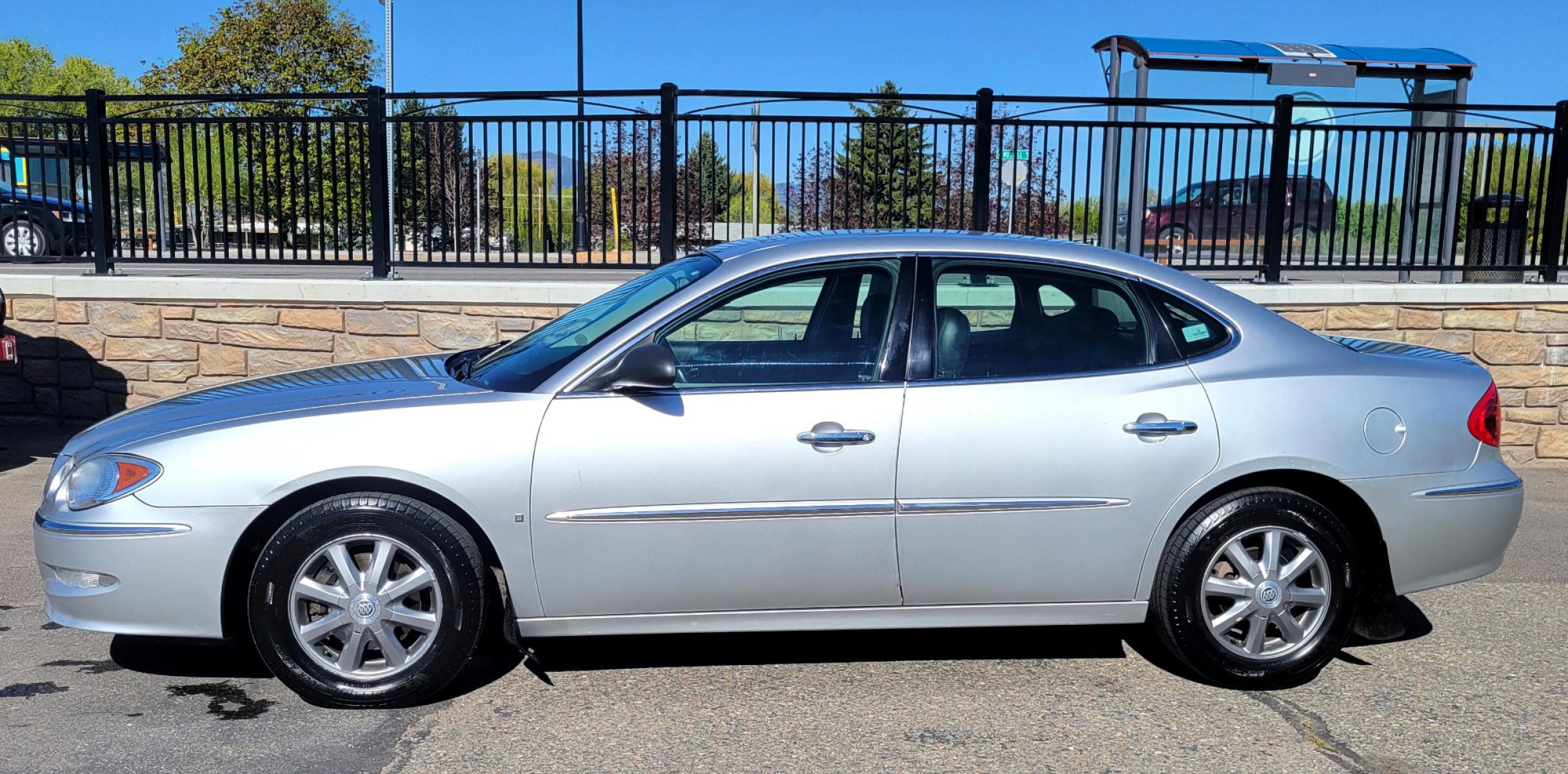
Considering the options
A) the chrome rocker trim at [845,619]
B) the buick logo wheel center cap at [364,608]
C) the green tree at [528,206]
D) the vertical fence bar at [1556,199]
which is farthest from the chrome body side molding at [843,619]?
the vertical fence bar at [1556,199]

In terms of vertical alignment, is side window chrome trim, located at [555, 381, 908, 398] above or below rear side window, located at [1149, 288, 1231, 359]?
below

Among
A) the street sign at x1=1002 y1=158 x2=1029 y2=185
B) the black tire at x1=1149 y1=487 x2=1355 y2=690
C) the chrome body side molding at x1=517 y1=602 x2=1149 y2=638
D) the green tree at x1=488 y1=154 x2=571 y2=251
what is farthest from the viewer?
the street sign at x1=1002 y1=158 x2=1029 y2=185

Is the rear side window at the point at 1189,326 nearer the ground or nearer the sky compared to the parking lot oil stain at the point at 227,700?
nearer the sky

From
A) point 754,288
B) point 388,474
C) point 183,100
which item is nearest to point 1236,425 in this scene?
point 754,288

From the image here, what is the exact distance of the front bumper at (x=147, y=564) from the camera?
3.73 metres

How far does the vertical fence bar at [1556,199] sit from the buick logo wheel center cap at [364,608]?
337 inches

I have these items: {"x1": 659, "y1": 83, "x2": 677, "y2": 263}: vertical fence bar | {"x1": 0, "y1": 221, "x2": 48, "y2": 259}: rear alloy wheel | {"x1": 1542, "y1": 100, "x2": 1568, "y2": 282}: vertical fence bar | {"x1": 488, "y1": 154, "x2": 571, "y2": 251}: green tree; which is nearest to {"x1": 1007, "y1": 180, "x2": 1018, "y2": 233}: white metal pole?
{"x1": 659, "y1": 83, "x2": 677, "y2": 263}: vertical fence bar

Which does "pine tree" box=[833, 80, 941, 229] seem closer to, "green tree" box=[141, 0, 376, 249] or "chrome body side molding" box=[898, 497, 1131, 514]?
"green tree" box=[141, 0, 376, 249]

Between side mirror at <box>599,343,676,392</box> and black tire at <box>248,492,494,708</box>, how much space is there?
67cm

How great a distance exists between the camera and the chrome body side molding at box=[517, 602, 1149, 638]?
3959mm

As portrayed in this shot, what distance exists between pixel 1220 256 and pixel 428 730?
26.0 ft

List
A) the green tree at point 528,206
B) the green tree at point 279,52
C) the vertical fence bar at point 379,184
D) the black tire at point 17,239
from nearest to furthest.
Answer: the vertical fence bar at point 379,184
the green tree at point 528,206
the black tire at point 17,239
the green tree at point 279,52

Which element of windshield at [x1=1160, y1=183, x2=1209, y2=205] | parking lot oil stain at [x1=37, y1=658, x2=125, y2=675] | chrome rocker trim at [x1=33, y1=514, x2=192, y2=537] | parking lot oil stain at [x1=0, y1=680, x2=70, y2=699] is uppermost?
windshield at [x1=1160, y1=183, x2=1209, y2=205]

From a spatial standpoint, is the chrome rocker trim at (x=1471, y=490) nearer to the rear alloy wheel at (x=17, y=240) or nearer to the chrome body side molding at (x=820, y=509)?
the chrome body side molding at (x=820, y=509)
